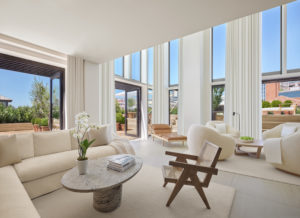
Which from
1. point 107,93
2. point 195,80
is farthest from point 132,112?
point 195,80

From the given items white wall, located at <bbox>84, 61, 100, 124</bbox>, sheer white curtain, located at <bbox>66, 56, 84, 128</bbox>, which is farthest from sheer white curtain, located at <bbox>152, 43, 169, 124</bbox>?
sheer white curtain, located at <bbox>66, 56, 84, 128</bbox>

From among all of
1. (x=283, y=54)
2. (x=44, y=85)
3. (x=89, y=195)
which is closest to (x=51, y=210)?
(x=89, y=195)

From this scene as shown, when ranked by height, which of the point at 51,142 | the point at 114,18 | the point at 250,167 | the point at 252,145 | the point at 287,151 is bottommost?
the point at 250,167

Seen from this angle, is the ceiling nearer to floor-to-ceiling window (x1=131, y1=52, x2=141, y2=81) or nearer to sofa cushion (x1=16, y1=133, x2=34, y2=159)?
sofa cushion (x1=16, y1=133, x2=34, y2=159)

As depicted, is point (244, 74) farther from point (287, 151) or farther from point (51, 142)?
point (51, 142)

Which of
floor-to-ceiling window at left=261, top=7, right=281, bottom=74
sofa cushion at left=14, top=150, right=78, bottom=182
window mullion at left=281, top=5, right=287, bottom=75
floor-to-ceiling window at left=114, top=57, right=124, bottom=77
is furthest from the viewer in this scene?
floor-to-ceiling window at left=114, top=57, right=124, bottom=77

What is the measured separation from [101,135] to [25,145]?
1236 mm

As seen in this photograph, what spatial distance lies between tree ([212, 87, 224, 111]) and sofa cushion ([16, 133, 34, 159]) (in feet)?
19.3

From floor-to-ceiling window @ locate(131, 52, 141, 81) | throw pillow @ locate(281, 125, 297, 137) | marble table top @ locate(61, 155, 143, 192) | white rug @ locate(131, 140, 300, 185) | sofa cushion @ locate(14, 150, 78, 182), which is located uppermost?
floor-to-ceiling window @ locate(131, 52, 141, 81)

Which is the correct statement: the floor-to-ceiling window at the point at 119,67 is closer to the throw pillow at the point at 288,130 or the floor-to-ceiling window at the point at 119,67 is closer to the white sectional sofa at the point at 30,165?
the white sectional sofa at the point at 30,165

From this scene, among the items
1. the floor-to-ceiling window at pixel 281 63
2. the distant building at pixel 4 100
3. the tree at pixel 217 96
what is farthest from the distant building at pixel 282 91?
the distant building at pixel 4 100

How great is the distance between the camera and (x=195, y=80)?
5.90 m

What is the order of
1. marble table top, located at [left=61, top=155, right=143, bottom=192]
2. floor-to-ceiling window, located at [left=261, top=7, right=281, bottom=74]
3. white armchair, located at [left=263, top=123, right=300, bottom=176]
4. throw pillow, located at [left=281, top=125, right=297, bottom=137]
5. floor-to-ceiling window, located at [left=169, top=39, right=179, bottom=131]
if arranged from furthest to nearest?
floor-to-ceiling window, located at [left=169, top=39, right=179, bottom=131] < floor-to-ceiling window, located at [left=261, top=7, right=281, bottom=74] < throw pillow, located at [left=281, top=125, right=297, bottom=137] < white armchair, located at [left=263, top=123, right=300, bottom=176] < marble table top, located at [left=61, top=155, right=143, bottom=192]

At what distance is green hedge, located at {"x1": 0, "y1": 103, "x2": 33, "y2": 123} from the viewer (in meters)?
2.98
